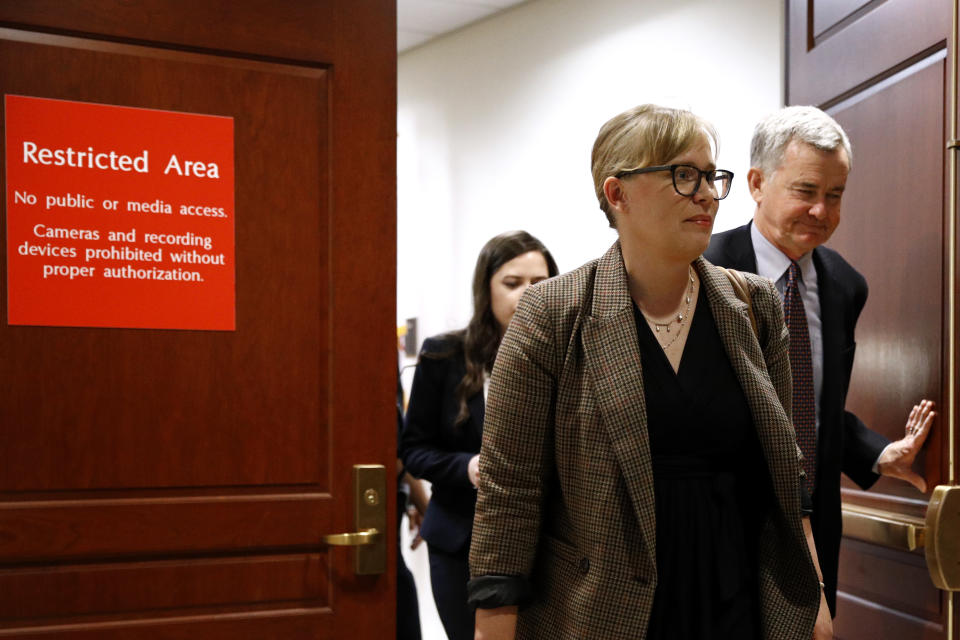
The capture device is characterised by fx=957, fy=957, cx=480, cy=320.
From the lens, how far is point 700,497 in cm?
156

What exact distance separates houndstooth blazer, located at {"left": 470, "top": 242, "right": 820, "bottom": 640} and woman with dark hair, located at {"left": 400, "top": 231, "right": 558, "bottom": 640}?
34.2 inches

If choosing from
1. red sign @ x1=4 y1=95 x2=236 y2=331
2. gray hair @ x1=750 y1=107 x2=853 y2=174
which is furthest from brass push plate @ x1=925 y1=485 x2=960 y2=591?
red sign @ x1=4 y1=95 x2=236 y2=331

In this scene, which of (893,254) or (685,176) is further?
(893,254)

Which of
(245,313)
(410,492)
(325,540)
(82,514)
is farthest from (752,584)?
(410,492)

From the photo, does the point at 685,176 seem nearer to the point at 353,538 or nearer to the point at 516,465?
the point at 516,465

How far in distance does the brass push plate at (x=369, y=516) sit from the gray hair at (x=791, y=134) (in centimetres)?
116

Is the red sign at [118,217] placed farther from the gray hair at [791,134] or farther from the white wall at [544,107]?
the white wall at [544,107]

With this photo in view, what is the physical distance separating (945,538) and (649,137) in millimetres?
1179

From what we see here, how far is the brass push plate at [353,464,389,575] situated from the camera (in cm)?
209

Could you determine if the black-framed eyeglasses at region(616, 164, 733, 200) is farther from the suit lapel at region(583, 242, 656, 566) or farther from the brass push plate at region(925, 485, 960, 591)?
the brass push plate at region(925, 485, 960, 591)

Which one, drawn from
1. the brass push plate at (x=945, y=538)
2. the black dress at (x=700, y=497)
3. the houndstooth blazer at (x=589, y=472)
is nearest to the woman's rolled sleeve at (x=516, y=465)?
the houndstooth blazer at (x=589, y=472)

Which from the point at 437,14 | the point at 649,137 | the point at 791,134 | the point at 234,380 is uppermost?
the point at 437,14

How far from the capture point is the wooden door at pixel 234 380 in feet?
6.28

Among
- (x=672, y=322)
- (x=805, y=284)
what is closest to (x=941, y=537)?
(x=805, y=284)
